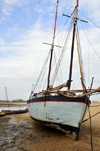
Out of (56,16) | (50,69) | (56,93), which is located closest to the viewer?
(56,93)

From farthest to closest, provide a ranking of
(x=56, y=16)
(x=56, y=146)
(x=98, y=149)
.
Answer: (x=56, y=16), (x=56, y=146), (x=98, y=149)

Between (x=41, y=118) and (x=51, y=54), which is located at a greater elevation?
(x=51, y=54)

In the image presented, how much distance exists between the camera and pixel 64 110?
397 inches

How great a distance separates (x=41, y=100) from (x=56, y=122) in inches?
112

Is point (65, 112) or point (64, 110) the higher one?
point (64, 110)

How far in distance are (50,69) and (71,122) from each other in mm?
11314

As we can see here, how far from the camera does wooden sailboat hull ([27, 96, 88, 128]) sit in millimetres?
9500

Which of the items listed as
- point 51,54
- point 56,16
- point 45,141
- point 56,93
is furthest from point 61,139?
point 56,16

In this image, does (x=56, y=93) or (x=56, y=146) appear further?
(x=56, y=93)

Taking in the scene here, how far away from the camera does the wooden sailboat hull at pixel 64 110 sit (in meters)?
9.50

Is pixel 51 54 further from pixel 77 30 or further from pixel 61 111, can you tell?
pixel 61 111

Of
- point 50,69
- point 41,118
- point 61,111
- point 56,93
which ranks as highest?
point 50,69

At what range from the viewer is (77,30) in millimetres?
12797

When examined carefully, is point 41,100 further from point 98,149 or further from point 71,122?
point 98,149
